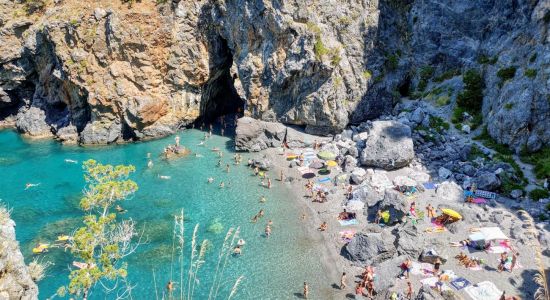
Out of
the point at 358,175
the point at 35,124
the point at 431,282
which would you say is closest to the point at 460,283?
the point at 431,282

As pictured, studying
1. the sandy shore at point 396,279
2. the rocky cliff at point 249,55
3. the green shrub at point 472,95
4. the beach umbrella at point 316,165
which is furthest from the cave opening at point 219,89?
the green shrub at point 472,95

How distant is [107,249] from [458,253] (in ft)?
65.4

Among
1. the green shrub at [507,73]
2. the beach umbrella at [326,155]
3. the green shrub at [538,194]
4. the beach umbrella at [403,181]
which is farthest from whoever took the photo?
the beach umbrella at [326,155]

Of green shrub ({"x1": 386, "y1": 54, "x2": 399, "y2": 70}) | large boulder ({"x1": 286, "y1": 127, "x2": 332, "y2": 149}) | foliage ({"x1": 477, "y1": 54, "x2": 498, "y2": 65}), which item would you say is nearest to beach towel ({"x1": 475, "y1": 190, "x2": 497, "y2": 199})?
large boulder ({"x1": 286, "y1": 127, "x2": 332, "y2": 149})

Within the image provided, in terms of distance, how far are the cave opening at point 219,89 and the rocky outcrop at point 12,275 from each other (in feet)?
119

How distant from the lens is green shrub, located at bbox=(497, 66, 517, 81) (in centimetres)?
3328

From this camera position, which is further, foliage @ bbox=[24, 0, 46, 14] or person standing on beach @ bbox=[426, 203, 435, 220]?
foliage @ bbox=[24, 0, 46, 14]

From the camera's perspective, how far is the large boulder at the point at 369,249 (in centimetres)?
2225

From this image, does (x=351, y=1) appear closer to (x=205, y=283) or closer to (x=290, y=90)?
(x=290, y=90)

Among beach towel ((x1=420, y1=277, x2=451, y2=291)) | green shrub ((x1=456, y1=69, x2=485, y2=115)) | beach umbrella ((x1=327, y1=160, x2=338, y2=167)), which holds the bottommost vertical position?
beach towel ((x1=420, y1=277, x2=451, y2=291))

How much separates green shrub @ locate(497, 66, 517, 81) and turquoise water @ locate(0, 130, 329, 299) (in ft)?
75.7

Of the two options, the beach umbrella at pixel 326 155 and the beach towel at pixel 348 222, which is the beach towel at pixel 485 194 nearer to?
the beach towel at pixel 348 222

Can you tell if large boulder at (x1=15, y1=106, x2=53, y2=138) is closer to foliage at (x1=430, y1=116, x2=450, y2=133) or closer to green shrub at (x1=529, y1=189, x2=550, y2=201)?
foliage at (x1=430, y1=116, x2=450, y2=133)

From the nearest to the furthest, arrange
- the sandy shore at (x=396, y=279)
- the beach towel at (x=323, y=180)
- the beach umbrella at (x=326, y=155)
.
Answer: the sandy shore at (x=396, y=279)
the beach towel at (x=323, y=180)
the beach umbrella at (x=326, y=155)
